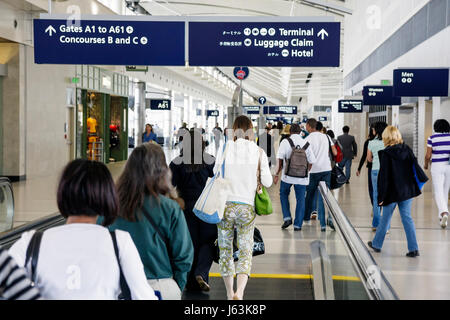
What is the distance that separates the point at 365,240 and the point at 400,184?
59.9 inches

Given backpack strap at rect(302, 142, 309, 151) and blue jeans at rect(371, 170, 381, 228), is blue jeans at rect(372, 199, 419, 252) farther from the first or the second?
backpack strap at rect(302, 142, 309, 151)

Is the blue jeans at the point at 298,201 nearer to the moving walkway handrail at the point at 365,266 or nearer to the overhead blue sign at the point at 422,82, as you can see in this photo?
the moving walkway handrail at the point at 365,266

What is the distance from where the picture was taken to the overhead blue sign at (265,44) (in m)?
10.8

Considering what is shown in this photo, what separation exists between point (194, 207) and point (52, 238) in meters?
3.31

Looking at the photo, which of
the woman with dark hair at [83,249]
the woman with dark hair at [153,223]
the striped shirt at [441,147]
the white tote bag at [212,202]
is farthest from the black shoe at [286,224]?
the woman with dark hair at [83,249]

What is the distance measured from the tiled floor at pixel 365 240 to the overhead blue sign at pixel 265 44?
2891 millimetres

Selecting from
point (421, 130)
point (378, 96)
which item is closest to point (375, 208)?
point (421, 130)

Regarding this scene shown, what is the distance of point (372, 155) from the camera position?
33.4 ft

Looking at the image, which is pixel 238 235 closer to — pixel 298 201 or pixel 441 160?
pixel 298 201

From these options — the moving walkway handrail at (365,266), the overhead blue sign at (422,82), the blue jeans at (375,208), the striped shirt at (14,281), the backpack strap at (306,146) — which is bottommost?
the blue jeans at (375,208)

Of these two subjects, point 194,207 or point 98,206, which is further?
point 194,207

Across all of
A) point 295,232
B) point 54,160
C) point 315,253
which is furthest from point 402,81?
point 54,160

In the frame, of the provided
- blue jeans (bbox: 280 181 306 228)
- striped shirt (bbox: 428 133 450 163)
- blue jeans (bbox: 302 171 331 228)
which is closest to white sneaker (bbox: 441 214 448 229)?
striped shirt (bbox: 428 133 450 163)
